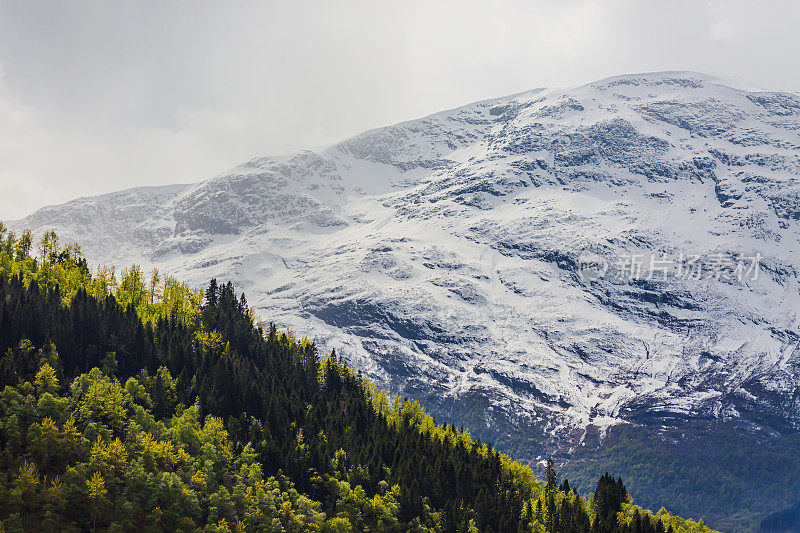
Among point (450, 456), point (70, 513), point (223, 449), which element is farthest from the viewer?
point (450, 456)

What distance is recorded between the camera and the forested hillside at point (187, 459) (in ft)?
466

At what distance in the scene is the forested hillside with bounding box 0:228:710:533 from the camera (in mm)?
142125

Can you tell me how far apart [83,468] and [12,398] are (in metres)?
25.6

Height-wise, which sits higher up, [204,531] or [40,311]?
[40,311]

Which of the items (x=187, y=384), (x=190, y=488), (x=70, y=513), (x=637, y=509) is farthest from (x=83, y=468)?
(x=637, y=509)

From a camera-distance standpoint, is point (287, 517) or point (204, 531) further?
point (287, 517)

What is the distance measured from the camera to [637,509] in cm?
19675

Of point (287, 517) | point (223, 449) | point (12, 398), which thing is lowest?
point (287, 517)

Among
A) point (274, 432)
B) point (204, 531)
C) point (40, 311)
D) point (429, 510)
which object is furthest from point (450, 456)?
point (40, 311)

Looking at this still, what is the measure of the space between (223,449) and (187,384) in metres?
28.6

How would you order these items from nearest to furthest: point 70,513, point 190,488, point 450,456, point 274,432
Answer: point 70,513 < point 190,488 < point 274,432 < point 450,456

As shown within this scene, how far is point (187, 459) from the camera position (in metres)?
158

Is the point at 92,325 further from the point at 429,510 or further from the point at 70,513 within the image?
the point at 429,510

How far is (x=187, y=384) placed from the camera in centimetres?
19225
